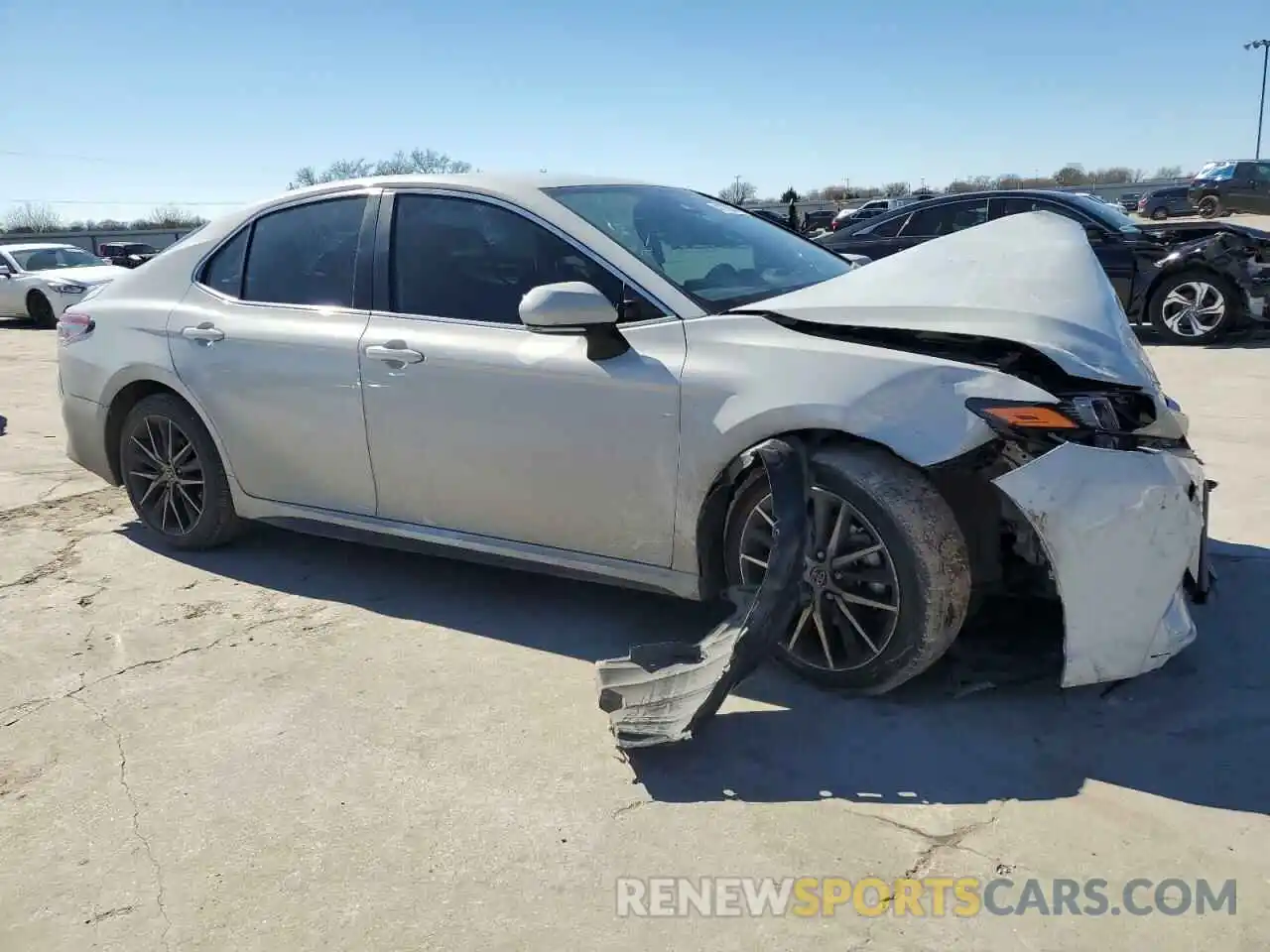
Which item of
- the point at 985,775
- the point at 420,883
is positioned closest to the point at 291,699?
the point at 420,883

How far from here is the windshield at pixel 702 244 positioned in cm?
359

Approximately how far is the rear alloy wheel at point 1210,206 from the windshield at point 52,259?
29.0 m

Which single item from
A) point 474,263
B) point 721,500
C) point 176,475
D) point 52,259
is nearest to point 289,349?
point 474,263

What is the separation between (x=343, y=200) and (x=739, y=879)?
3108 mm

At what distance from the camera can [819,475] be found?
304cm

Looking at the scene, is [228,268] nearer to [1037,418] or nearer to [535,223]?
[535,223]

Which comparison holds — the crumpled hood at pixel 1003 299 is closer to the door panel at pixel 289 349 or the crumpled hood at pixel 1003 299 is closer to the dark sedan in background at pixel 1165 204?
the door panel at pixel 289 349

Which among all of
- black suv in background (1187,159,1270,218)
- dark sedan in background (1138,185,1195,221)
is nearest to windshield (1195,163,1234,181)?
black suv in background (1187,159,1270,218)

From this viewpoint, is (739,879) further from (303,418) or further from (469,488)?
(303,418)

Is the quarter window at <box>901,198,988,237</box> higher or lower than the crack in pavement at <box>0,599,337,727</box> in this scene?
higher

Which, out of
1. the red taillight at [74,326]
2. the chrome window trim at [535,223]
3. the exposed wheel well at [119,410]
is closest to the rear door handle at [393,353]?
the chrome window trim at [535,223]

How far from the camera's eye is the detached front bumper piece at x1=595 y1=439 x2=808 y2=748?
2.90m

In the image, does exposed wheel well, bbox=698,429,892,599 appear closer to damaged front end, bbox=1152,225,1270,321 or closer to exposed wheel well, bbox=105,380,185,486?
exposed wheel well, bbox=105,380,185,486

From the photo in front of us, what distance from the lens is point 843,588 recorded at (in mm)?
3076
